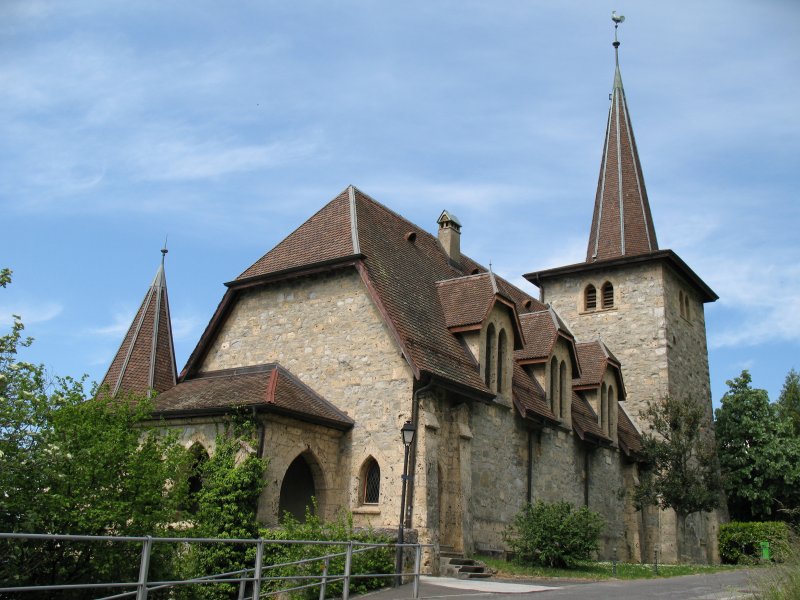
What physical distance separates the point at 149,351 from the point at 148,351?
0.03m

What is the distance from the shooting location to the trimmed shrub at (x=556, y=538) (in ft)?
60.8

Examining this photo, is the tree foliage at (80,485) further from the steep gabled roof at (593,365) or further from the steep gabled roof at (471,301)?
the steep gabled roof at (593,365)

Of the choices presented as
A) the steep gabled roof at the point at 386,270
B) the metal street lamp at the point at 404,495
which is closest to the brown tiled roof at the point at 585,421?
the steep gabled roof at the point at 386,270

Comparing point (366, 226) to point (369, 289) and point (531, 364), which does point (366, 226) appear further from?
point (531, 364)

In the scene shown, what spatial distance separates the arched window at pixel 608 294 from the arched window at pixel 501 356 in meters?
13.5

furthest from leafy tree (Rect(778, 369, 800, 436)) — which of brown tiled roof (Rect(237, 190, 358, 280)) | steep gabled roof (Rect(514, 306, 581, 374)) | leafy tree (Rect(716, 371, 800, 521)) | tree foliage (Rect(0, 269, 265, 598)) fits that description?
tree foliage (Rect(0, 269, 265, 598))

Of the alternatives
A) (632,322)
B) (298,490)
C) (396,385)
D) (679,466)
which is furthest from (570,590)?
(632,322)

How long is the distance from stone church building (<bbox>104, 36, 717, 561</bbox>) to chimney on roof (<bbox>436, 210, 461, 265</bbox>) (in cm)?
6

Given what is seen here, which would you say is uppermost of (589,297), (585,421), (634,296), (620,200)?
(620,200)

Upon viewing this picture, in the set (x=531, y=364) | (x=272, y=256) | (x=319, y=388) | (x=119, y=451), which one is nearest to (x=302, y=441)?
(x=319, y=388)

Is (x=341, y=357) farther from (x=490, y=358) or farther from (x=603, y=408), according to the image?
(x=603, y=408)

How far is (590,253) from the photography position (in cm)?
3481

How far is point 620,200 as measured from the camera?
1407 inches

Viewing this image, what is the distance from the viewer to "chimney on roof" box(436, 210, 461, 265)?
25.4 meters
